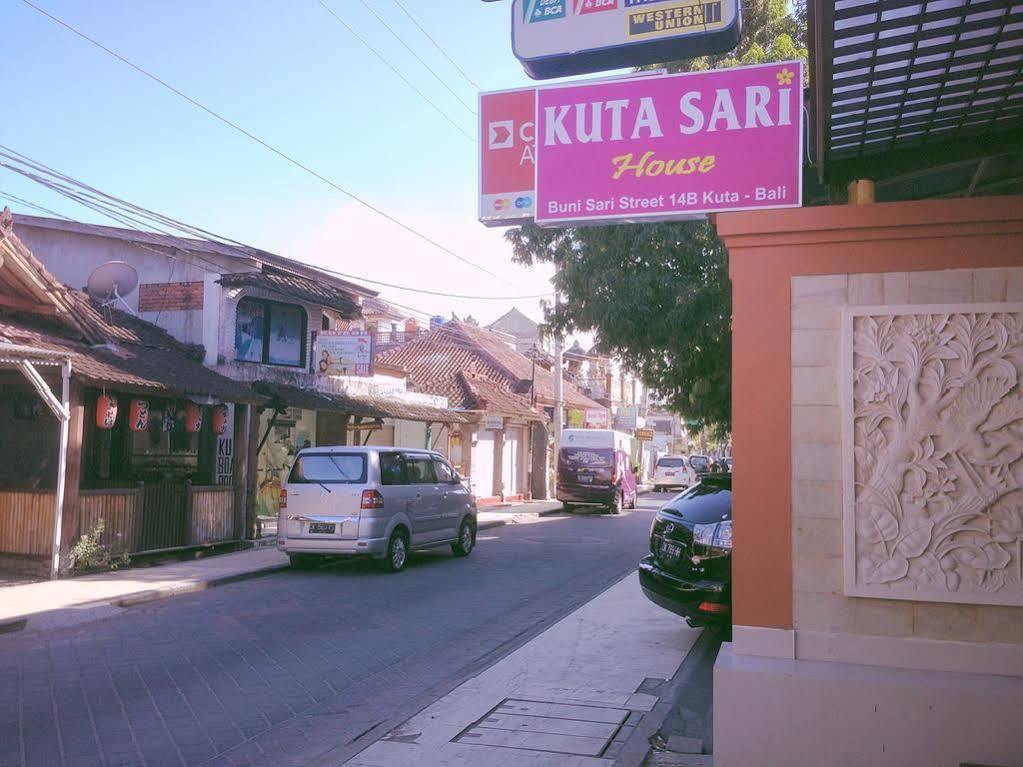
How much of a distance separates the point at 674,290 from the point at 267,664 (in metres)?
8.91

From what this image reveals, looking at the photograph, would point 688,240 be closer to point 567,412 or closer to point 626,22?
point 626,22

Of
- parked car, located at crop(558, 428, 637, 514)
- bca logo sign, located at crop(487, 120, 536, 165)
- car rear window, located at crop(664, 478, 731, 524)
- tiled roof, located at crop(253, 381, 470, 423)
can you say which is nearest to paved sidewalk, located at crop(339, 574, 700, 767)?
car rear window, located at crop(664, 478, 731, 524)

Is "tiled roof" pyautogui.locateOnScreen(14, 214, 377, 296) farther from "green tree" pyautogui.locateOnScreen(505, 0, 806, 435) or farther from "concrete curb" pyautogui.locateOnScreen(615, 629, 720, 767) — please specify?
"concrete curb" pyautogui.locateOnScreen(615, 629, 720, 767)

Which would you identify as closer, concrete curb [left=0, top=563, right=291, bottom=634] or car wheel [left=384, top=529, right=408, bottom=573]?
concrete curb [left=0, top=563, right=291, bottom=634]

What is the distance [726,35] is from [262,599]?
8798 mm

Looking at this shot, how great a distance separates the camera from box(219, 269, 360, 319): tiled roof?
59.7ft

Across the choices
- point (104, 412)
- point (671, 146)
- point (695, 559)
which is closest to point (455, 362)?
point (104, 412)

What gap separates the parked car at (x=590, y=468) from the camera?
2753 cm

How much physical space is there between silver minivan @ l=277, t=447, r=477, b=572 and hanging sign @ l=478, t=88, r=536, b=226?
7.91 meters

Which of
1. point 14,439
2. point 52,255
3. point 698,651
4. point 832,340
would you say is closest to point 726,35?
point 832,340

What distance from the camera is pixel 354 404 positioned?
20594 millimetres

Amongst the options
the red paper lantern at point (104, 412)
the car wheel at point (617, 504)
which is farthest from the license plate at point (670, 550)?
the car wheel at point (617, 504)

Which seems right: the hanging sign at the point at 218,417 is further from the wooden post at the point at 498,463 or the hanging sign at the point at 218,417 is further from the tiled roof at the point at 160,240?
the wooden post at the point at 498,463

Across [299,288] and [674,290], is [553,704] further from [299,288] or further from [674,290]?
[299,288]
